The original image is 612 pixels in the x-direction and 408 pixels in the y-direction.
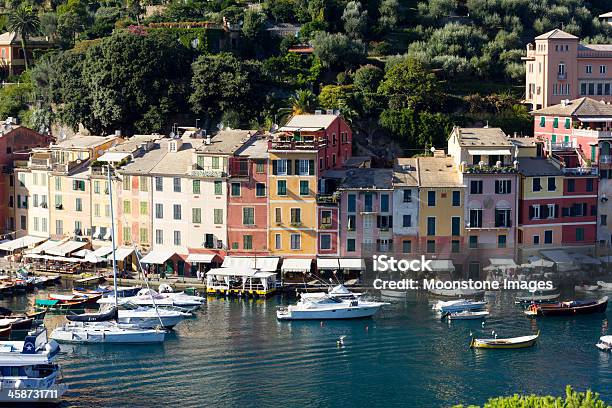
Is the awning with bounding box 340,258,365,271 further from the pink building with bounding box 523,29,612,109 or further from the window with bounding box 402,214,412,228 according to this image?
the pink building with bounding box 523,29,612,109

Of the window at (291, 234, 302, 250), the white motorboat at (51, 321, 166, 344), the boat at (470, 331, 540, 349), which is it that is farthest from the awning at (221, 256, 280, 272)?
the boat at (470, 331, 540, 349)

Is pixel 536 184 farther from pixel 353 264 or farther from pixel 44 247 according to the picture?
pixel 44 247

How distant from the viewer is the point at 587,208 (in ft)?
257

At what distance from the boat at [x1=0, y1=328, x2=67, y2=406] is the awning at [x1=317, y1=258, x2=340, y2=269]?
18.6 m

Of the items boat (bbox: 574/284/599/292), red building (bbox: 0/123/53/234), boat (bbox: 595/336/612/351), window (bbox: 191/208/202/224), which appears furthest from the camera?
red building (bbox: 0/123/53/234)

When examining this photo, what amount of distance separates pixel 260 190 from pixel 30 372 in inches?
859

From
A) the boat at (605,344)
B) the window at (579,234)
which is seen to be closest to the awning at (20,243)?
the window at (579,234)

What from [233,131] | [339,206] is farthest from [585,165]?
[233,131]

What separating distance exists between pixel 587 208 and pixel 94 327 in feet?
89.7

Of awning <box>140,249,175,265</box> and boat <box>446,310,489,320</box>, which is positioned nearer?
boat <box>446,310,489,320</box>

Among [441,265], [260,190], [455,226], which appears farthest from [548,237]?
[260,190]

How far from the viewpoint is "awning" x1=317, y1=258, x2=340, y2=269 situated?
75000mm

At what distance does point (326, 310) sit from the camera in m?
69.3

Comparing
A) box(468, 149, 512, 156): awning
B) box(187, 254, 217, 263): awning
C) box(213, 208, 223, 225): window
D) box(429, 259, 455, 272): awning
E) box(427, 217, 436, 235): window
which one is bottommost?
box(429, 259, 455, 272): awning
